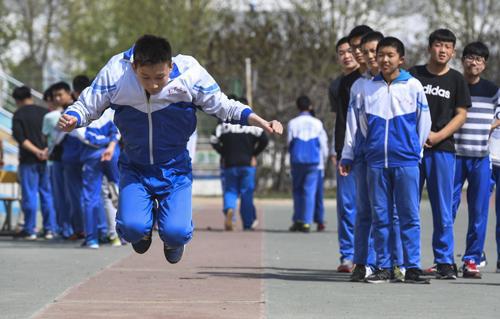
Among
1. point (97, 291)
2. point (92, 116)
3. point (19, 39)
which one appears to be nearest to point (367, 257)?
point (97, 291)

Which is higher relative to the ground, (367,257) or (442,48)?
(442,48)

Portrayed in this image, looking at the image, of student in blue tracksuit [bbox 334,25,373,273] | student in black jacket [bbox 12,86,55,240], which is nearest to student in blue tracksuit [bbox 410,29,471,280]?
student in blue tracksuit [bbox 334,25,373,273]

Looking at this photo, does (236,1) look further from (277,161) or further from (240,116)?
(240,116)

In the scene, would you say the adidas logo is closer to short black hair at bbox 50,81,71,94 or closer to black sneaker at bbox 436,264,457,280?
black sneaker at bbox 436,264,457,280

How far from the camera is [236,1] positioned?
39969 mm

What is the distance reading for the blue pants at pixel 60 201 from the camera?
54.2 ft

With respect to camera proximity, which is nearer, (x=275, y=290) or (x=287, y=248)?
(x=275, y=290)

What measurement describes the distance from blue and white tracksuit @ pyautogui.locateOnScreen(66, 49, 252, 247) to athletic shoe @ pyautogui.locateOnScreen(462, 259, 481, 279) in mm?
3184

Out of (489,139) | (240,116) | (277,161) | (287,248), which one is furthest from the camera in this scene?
(277,161)

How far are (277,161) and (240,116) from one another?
→ 20632 millimetres

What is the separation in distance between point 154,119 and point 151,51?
60 centimetres

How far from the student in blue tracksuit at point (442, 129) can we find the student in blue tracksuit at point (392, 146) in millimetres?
497

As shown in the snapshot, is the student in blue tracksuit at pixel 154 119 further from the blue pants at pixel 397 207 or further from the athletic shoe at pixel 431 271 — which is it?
the athletic shoe at pixel 431 271

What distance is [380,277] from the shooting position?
35.0ft
